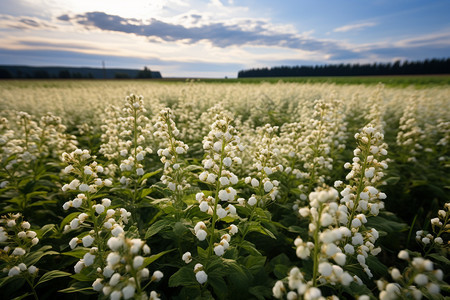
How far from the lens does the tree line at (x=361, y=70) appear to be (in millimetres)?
78375

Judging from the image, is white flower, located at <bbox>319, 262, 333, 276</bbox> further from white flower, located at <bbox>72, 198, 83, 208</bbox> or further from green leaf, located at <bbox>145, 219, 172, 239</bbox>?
white flower, located at <bbox>72, 198, 83, 208</bbox>

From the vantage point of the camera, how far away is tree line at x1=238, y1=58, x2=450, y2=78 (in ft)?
257

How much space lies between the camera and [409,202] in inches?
226

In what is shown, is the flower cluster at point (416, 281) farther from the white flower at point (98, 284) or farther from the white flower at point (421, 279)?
the white flower at point (98, 284)

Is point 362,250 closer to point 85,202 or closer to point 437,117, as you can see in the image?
point 85,202

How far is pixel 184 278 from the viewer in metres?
2.17

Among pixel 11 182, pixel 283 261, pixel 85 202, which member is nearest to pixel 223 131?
pixel 85 202

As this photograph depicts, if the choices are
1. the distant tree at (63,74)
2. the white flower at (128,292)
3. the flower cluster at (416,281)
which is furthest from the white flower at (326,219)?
the distant tree at (63,74)

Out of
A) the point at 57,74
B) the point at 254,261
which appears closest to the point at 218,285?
the point at 254,261

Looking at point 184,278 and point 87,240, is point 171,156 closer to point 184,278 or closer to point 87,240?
point 87,240

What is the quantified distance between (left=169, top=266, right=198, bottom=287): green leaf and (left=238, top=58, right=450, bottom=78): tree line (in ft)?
354

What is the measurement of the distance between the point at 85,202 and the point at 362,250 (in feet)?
9.88

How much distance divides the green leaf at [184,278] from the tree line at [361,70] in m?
108

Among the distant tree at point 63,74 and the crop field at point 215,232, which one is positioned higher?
the distant tree at point 63,74
